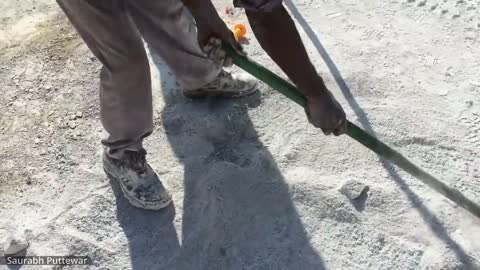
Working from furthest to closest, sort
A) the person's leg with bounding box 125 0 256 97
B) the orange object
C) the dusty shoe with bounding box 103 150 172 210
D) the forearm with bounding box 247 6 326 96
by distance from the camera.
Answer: the orange object → the dusty shoe with bounding box 103 150 172 210 → the person's leg with bounding box 125 0 256 97 → the forearm with bounding box 247 6 326 96

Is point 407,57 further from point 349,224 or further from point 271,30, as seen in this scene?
point 271,30

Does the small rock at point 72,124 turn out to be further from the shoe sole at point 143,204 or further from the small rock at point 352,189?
the small rock at point 352,189

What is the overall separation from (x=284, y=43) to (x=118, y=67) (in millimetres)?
704

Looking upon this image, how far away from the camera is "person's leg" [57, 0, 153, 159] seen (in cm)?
201

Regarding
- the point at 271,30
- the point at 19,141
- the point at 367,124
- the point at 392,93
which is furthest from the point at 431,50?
the point at 19,141

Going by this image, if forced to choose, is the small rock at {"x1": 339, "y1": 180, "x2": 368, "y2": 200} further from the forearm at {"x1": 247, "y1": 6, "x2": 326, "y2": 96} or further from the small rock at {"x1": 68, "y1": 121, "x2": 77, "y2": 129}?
the small rock at {"x1": 68, "y1": 121, "x2": 77, "y2": 129}

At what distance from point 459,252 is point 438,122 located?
24.7 inches

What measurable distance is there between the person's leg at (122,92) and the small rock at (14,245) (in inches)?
18.7

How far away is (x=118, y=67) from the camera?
215 centimetres

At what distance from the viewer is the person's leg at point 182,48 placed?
240 cm

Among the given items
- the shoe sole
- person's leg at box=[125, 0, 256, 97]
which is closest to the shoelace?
the shoe sole

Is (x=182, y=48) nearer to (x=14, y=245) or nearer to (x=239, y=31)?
(x=239, y=31)

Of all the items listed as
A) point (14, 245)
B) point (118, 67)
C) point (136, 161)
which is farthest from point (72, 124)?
point (118, 67)

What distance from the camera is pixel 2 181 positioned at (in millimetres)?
2773
